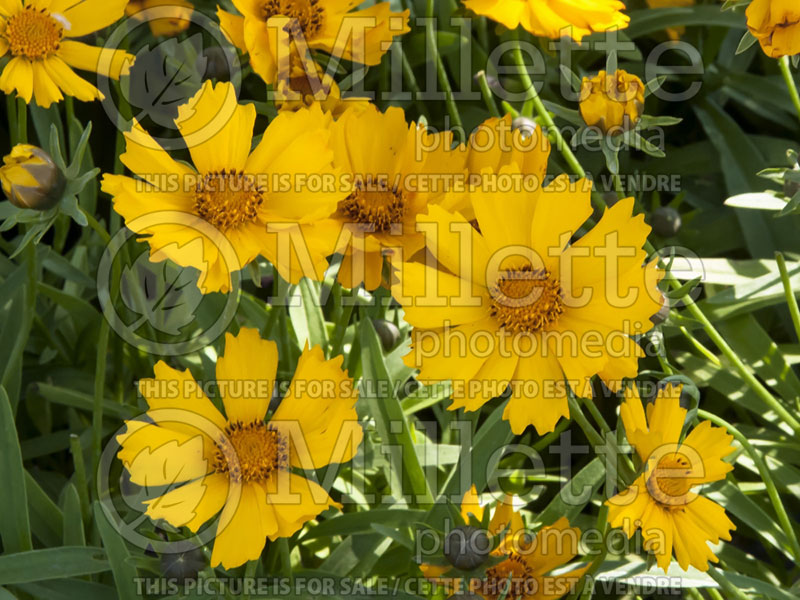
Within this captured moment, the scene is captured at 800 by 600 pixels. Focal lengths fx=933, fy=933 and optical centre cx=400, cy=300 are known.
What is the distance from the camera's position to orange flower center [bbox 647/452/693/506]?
0.75m

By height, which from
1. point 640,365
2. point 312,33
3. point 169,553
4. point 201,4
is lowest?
point 169,553

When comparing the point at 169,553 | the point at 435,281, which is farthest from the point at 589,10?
the point at 169,553

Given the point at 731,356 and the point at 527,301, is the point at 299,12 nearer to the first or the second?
the point at 527,301

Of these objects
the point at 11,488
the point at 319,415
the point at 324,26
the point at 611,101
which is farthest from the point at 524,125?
the point at 11,488

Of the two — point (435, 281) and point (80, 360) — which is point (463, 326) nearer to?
point (435, 281)

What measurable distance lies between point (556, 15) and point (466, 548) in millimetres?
533

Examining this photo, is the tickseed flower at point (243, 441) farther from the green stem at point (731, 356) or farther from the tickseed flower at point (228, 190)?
the green stem at point (731, 356)

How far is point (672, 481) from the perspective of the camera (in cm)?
76

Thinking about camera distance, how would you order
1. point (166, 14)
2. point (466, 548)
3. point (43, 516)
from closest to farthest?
point (466, 548) < point (43, 516) < point (166, 14)

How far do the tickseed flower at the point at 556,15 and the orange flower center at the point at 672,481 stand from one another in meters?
0.42

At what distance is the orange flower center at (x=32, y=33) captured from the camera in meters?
0.90

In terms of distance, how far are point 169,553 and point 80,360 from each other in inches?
18.2

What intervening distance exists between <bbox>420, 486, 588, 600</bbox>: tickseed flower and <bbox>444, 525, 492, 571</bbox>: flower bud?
0.21 ft

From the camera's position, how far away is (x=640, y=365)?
1.14 m
